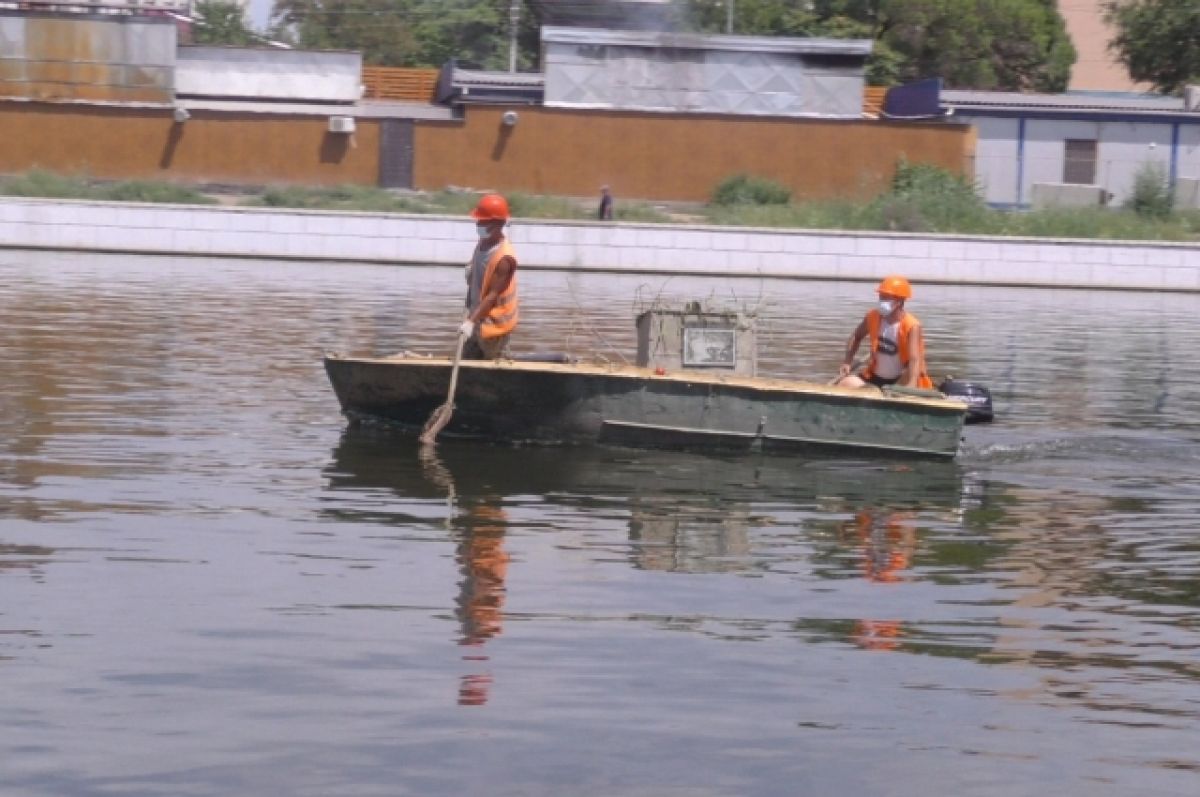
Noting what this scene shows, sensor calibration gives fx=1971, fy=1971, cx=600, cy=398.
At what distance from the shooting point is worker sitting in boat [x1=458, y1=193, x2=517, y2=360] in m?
13.8

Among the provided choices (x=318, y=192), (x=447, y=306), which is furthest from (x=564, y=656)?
(x=318, y=192)

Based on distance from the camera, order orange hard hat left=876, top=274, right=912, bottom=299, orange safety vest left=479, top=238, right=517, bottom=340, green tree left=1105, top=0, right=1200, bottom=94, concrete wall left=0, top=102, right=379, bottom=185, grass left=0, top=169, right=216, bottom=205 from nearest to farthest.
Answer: orange safety vest left=479, top=238, right=517, bottom=340 < orange hard hat left=876, top=274, right=912, bottom=299 < grass left=0, top=169, right=216, bottom=205 < concrete wall left=0, top=102, right=379, bottom=185 < green tree left=1105, top=0, right=1200, bottom=94

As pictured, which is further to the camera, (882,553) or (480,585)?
(882,553)

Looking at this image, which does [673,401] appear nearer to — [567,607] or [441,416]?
[441,416]

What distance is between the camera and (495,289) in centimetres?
1390

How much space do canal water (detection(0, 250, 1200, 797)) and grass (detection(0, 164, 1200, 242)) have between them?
20.8m

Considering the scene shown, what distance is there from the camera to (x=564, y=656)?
841 centimetres

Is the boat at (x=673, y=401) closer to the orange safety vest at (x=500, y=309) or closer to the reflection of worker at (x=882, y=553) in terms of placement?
the orange safety vest at (x=500, y=309)

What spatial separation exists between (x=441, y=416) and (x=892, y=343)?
3.38 m

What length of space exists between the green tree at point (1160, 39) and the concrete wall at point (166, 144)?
2757cm

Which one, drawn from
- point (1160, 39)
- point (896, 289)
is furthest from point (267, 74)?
point (896, 289)

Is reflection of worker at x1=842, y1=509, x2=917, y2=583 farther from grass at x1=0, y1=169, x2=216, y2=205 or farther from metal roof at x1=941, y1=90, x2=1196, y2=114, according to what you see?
metal roof at x1=941, y1=90, x2=1196, y2=114

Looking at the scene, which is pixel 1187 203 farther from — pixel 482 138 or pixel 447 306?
pixel 447 306

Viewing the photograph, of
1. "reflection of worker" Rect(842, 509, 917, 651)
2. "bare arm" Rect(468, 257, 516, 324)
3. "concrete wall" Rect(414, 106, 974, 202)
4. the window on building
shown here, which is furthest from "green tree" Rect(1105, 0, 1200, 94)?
"reflection of worker" Rect(842, 509, 917, 651)
